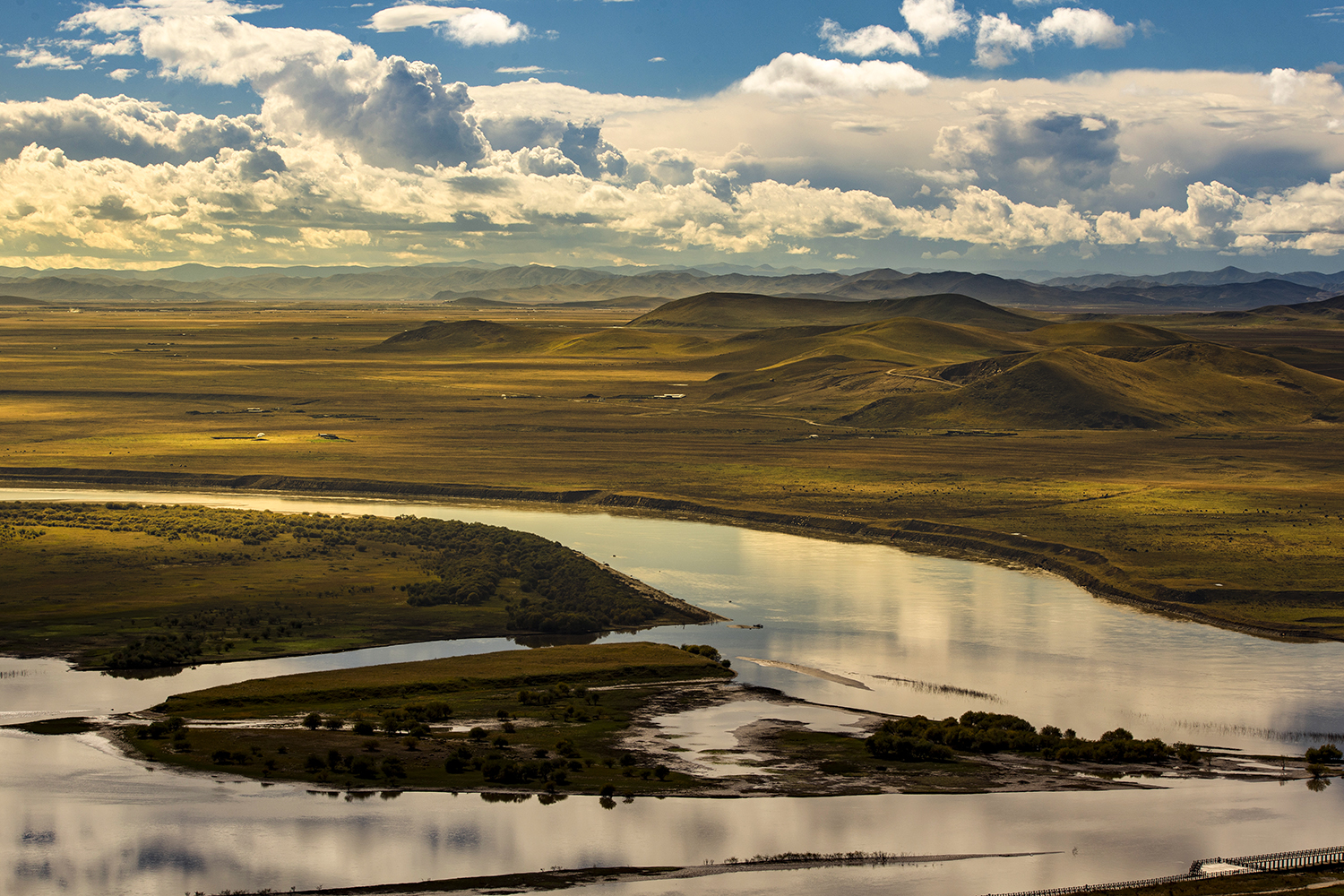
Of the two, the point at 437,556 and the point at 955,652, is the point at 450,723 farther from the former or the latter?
the point at 437,556

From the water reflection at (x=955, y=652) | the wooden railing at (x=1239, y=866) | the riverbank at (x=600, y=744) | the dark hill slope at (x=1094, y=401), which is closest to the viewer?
the wooden railing at (x=1239, y=866)

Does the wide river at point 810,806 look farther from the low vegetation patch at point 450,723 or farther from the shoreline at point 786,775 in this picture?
the low vegetation patch at point 450,723

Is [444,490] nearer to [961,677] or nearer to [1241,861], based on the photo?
[961,677]

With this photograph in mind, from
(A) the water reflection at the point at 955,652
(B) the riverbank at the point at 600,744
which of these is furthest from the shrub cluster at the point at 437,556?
(B) the riverbank at the point at 600,744

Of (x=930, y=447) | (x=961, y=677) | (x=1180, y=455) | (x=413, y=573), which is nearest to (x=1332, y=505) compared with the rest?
(x=1180, y=455)

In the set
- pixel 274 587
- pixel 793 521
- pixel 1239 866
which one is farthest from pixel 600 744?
pixel 793 521

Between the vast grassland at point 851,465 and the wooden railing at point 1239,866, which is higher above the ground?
the vast grassland at point 851,465
